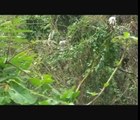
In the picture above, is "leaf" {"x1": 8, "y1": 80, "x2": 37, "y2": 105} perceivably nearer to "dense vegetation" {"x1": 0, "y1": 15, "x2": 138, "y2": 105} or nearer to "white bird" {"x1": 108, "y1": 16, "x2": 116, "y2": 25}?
"dense vegetation" {"x1": 0, "y1": 15, "x2": 138, "y2": 105}

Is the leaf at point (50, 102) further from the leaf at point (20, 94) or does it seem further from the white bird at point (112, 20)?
the white bird at point (112, 20)

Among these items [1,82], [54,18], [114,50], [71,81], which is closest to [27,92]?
[1,82]

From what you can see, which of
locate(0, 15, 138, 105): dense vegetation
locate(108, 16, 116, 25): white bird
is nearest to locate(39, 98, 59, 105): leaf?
locate(0, 15, 138, 105): dense vegetation

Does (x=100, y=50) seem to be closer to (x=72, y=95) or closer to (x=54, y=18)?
(x=72, y=95)

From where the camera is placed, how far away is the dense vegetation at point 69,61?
0.99m

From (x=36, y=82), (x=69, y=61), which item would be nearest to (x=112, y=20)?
(x=69, y=61)

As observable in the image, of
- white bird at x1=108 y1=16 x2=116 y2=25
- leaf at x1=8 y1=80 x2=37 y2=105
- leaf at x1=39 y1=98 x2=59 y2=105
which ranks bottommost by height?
leaf at x1=39 y1=98 x2=59 y2=105

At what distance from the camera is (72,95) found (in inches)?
37.8

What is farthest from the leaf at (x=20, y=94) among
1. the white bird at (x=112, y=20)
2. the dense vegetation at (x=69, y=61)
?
the white bird at (x=112, y=20)

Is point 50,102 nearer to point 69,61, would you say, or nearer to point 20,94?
point 20,94

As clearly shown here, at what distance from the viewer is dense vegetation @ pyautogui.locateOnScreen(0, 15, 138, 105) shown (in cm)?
99

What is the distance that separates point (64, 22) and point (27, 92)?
5.25 feet

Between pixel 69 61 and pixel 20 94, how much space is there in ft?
4.41

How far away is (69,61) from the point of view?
229 cm
